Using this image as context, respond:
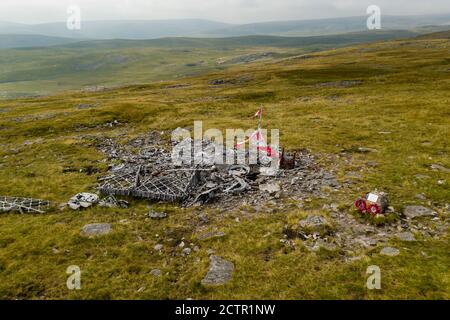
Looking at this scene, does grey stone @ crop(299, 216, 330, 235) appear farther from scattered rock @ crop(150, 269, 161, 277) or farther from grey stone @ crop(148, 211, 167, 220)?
grey stone @ crop(148, 211, 167, 220)

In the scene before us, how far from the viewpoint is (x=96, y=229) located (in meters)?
17.0

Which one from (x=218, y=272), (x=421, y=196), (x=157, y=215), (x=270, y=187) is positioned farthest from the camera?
(x=270, y=187)

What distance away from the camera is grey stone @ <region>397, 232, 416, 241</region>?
46.5 ft

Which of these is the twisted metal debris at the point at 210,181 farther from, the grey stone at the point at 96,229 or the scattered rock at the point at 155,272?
the scattered rock at the point at 155,272

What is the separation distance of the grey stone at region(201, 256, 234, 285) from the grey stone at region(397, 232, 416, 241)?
7.72 metres

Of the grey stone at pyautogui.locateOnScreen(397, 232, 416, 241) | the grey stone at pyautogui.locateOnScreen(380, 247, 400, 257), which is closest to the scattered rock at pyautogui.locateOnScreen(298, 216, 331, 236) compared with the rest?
the grey stone at pyautogui.locateOnScreen(380, 247, 400, 257)

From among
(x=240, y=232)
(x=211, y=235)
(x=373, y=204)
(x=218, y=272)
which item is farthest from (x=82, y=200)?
(x=373, y=204)

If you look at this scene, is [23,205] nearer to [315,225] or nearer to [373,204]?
[315,225]

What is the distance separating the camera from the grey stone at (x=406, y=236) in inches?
558

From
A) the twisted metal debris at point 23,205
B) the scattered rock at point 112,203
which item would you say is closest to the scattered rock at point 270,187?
the scattered rock at point 112,203

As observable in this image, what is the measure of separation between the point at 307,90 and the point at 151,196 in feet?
164

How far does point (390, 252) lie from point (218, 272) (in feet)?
23.9
